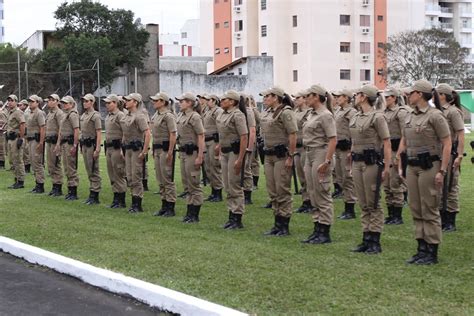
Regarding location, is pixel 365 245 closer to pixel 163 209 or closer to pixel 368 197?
pixel 368 197

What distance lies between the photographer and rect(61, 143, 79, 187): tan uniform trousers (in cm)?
1238

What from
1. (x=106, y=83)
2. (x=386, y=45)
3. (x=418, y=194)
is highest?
(x=386, y=45)

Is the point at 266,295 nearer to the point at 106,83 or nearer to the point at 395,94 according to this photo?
the point at 395,94

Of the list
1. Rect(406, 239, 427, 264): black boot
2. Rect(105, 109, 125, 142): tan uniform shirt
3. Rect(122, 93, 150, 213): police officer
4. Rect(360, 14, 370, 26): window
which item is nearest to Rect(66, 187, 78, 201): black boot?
Rect(105, 109, 125, 142): tan uniform shirt

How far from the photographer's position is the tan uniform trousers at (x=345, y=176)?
1014 cm

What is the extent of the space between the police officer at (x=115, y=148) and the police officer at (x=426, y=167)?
539 centimetres

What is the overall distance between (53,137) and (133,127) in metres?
2.64

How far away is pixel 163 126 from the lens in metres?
10.3

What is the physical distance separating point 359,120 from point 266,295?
2.82m

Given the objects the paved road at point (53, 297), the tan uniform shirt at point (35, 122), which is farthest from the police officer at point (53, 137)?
the paved road at point (53, 297)

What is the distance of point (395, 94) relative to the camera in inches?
382

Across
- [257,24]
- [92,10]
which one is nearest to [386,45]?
[257,24]

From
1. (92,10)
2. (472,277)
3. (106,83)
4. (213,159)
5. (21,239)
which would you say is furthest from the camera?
(92,10)

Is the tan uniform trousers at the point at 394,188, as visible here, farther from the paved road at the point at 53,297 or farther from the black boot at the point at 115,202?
the paved road at the point at 53,297
